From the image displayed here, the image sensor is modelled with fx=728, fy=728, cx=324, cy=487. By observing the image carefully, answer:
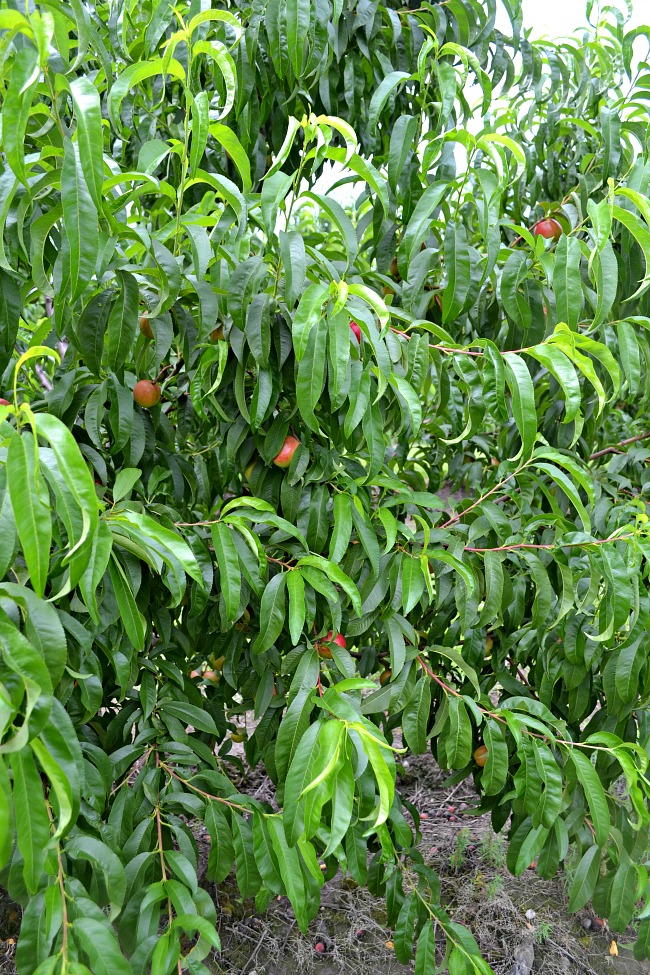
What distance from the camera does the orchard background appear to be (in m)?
1.02

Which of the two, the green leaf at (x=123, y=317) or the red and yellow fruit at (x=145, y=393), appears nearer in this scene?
the green leaf at (x=123, y=317)

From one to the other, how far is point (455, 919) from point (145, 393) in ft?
6.44

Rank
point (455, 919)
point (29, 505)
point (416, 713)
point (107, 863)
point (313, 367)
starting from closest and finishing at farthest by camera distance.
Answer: point (29, 505) < point (107, 863) < point (313, 367) < point (416, 713) < point (455, 919)

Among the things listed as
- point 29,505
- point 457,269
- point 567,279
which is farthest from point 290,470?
point 29,505

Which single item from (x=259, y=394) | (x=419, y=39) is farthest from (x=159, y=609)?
(x=419, y=39)

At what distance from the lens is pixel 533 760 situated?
1.51 metres

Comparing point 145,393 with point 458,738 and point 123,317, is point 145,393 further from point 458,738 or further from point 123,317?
point 458,738

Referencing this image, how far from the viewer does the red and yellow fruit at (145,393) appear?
4.87 feet

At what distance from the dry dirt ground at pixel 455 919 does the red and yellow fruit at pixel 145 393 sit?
5.72 ft

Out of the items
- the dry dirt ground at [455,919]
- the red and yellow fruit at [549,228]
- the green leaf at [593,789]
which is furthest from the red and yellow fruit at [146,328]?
the dry dirt ground at [455,919]

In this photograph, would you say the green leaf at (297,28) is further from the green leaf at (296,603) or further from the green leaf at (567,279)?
the green leaf at (296,603)

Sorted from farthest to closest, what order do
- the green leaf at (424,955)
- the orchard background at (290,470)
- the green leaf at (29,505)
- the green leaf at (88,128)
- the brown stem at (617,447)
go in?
the brown stem at (617,447), the green leaf at (424,955), the orchard background at (290,470), the green leaf at (88,128), the green leaf at (29,505)

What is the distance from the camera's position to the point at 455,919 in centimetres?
234

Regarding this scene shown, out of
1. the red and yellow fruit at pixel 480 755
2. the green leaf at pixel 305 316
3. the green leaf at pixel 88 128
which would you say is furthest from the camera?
the red and yellow fruit at pixel 480 755
